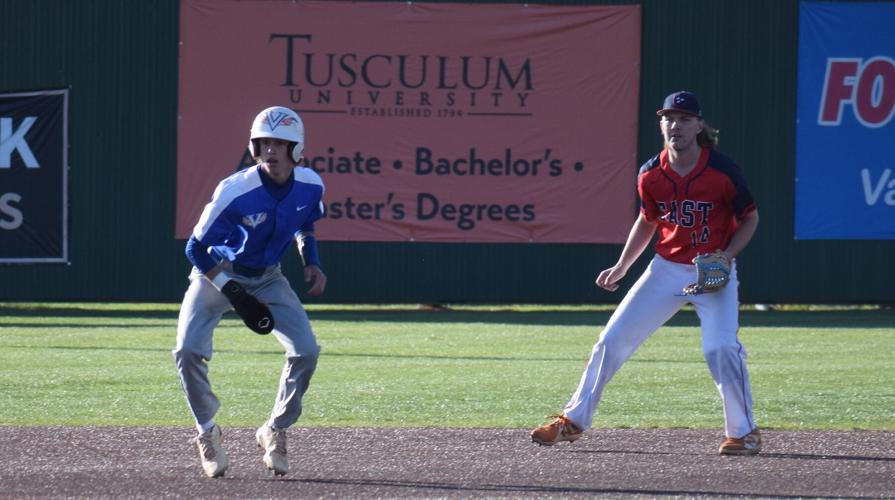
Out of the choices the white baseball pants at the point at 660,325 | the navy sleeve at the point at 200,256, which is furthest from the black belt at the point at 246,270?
the white baseball pants at the point at 660,325

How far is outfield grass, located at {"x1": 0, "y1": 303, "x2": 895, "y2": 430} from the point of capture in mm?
10328

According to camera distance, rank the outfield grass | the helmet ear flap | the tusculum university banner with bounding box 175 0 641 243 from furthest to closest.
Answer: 1. the tusculum university banner with bounding box 175 0 641 243
2. the outfield grass
3. the helmet ear flap

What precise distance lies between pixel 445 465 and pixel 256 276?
142 centimetres

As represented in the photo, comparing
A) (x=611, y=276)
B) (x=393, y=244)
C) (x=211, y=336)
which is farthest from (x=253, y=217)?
(x=393, y=244)

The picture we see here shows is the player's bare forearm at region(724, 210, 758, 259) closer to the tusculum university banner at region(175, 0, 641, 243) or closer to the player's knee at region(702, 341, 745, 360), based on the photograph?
the player's knee at region(702, 341, 745, 360)

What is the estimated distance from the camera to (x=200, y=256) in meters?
7.46

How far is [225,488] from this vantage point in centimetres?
714

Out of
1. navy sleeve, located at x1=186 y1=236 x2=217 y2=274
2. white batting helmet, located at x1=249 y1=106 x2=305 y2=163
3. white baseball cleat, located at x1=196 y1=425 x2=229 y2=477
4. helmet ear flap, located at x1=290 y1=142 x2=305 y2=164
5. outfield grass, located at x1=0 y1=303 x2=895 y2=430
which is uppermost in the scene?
white batting helmet, located at x1=249 y1=106 x2=305 y2=163

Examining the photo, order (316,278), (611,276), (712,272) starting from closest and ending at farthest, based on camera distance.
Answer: (316,278) → (712,272) → (611,276)

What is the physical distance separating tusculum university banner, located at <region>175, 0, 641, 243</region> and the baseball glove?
1319 centimetres

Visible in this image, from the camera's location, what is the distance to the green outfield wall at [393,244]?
69.1 feet

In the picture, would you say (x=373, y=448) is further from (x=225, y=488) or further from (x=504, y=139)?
(x=504, y=139)

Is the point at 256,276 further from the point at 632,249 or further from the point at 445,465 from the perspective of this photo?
the point at 632,249

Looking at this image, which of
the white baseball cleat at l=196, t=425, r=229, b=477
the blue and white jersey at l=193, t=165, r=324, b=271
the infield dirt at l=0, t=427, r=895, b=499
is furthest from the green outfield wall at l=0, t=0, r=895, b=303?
the white baseball cleat at l=196, t=425, r=229, b=477
